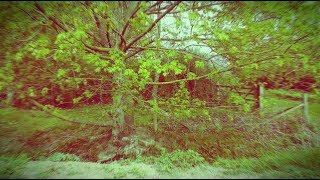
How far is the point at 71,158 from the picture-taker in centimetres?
752

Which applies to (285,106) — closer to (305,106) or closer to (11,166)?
(305,106)

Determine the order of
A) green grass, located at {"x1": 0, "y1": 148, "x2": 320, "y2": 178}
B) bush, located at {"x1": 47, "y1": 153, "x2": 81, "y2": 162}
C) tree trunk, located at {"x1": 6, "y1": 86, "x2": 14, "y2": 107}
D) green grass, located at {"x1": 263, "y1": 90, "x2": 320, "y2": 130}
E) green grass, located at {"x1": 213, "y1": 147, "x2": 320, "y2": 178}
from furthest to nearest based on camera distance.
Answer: green grass, located at {"x1": 263, "y1": 90, "x2": 320, "y2": 130}
tree trunk, located at {"x1": 6, "y1": 86, "x2": 14, "y2": 107}
bush, located at {"x1": 47, "y1": 153, "x2": 81, "y2": 162}
green grass, located at {"x1": 213, "y1": 147, "x2": 320, "y2": 178}
green grass, located at {"x1": 0, "y1": 148, "x2": 320, "y2": 178}

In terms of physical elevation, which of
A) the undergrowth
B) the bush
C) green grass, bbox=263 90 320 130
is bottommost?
the bush

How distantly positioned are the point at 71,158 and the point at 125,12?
13.3 ft

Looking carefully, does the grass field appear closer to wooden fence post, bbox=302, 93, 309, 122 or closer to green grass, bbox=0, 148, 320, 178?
green grass, bbox=0, 148, 320, 178

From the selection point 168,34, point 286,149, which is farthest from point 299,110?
point 168,34

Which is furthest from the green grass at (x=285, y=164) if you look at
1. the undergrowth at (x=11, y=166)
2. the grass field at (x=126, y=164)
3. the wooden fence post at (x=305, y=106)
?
the undergrowth at (x=11, y=166)

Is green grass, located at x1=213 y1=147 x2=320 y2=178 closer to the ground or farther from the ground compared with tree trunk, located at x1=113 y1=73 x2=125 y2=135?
closer to the ground

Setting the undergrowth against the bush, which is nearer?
the undergrowth

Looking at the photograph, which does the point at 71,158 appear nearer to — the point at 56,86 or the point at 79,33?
the point at 56,86

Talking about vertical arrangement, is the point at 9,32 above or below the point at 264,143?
above

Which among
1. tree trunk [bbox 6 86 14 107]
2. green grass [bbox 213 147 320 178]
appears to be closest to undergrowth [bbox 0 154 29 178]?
tree trunk [bbox 6 86 14 107]

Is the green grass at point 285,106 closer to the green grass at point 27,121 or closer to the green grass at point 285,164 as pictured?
the green grass at point 285,164

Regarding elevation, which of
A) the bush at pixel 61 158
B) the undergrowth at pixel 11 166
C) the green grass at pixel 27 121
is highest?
the green grass at pixel 27 121
